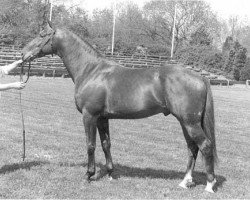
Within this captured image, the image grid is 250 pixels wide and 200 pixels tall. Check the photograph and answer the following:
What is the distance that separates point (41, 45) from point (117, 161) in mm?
2793

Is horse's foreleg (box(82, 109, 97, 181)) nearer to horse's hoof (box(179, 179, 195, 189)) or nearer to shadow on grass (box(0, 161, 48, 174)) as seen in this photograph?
shadow on grass (box(0, 161, 48, 174))

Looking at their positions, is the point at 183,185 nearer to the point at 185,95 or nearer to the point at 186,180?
the point at 186,180

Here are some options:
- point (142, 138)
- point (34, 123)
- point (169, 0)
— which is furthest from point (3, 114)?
point (169, 0)

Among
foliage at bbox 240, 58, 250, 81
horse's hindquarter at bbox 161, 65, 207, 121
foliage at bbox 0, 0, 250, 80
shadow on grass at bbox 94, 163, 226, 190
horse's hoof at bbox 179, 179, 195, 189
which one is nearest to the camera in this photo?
horse's hindquarter at bbox 161, 65, 207, 121

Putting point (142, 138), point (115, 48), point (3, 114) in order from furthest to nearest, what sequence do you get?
point (115, 48), point (3, 114), point (142, 138)

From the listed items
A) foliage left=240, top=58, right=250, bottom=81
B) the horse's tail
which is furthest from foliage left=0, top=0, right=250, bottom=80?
the horse's tail

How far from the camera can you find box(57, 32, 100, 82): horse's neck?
6.25 meters

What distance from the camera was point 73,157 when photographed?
778 cm

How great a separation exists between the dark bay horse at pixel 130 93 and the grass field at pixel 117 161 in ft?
1.38

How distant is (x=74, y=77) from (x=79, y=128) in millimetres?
5226

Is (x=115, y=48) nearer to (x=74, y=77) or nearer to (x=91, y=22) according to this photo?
(x=91, y=22)

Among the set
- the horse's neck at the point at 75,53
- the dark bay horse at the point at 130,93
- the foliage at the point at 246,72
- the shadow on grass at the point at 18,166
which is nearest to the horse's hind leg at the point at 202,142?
the dark bay horse at the point at 130,93

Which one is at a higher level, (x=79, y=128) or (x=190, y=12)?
(x=190, y=12)

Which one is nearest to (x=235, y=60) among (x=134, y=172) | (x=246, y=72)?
(x=246, y=72)
